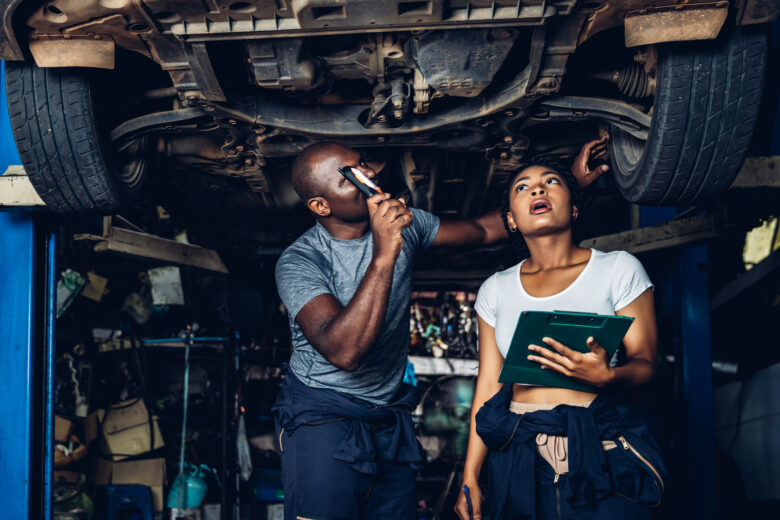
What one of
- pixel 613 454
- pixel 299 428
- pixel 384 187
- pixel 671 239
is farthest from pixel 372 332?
pixel 671 239

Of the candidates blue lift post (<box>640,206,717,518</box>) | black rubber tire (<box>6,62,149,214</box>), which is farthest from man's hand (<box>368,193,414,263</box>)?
blue lift post (<box>640,206,717,518</box>)

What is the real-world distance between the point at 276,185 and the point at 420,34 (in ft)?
4.62

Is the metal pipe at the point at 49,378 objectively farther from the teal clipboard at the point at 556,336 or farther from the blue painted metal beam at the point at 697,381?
the blue painted metal beam at the point at 697,381

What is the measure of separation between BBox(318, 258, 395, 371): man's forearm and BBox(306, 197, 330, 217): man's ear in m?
0.46

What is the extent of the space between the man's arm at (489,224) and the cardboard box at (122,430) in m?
4.20

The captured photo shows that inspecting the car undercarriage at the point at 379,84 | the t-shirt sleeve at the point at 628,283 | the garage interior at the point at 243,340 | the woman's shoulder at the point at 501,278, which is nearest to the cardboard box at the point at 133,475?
the garage interior at the point at 243,340

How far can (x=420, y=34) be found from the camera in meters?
1.98

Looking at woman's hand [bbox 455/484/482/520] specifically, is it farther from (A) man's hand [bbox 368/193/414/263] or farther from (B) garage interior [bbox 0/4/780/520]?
(A) man's hand [bbox 368/193/414/263]

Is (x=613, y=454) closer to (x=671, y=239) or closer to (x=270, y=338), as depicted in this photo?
(x=671, y=239)

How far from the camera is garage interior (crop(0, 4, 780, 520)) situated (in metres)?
2.92

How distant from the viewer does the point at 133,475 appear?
5.83 metres

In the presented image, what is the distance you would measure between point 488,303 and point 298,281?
63cm

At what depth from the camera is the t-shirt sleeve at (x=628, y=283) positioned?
76.4 inches

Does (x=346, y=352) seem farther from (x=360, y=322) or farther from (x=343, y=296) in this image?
(x=343, y=296)
